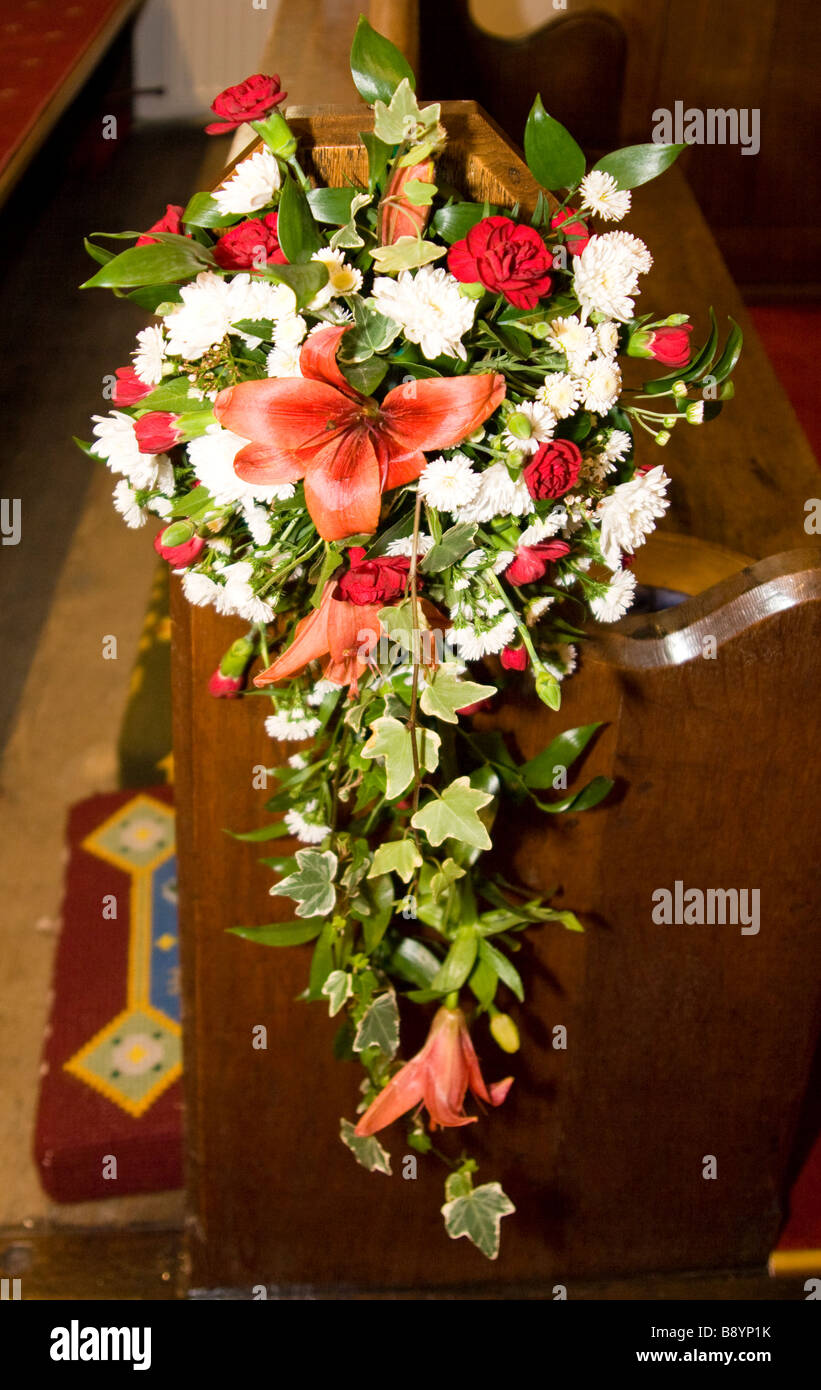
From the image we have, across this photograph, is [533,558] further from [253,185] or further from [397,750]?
[253,185]

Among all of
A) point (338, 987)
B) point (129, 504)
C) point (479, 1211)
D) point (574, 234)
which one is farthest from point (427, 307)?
point (479, 1211)

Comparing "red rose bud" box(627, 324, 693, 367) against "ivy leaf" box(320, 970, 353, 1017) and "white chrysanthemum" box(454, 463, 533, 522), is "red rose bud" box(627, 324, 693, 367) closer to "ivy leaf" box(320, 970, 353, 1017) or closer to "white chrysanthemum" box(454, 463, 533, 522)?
"white chrysanthemum" box(454, 463, 533, 522)

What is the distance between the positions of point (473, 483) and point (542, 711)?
0.31 m

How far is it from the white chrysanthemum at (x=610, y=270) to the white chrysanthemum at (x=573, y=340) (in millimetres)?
18

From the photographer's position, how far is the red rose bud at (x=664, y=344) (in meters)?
0.79

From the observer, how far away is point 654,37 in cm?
291

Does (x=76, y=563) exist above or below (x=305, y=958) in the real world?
below

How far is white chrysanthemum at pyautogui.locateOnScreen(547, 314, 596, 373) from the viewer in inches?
30.4

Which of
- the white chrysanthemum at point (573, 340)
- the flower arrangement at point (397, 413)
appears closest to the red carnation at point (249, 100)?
the flower arrangement at point (397, 413)

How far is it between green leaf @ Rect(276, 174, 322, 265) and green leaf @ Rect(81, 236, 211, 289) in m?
0.05

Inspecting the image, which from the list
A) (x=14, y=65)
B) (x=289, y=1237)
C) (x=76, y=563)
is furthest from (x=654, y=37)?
(x=289, y=1237)

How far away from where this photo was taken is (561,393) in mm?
766

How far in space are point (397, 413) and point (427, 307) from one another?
0.07 metres
